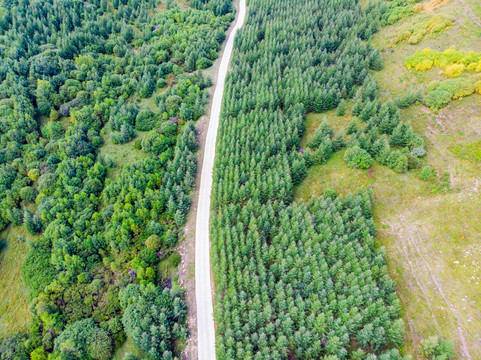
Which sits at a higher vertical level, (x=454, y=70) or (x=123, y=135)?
(x=454, y=70)

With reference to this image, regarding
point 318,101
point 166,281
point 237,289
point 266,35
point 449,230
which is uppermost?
point 266,35

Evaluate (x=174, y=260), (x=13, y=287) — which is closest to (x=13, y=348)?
(x=13, y=287)

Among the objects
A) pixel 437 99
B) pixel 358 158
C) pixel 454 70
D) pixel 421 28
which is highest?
pixel 421 28

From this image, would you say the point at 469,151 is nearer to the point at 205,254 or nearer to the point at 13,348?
the point at 205,254

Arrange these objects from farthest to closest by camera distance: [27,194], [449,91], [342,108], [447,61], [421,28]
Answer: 1. [421,28]
2. [342,108]
3. [447,61]
4. [27,194]
5. [449,91]

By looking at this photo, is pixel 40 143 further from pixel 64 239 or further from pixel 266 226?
pixel 266 226

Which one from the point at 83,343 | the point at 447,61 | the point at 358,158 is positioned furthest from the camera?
the point at 447,61

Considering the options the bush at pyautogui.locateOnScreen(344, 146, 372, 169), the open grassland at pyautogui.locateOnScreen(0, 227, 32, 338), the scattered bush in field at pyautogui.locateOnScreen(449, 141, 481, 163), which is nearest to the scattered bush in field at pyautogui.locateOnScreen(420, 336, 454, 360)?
the bush at pyautogui.locateOnScreen(344, 146, 372, 169)

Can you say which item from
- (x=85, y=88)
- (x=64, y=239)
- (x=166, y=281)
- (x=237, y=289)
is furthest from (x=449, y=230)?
(x=85, y=88)
